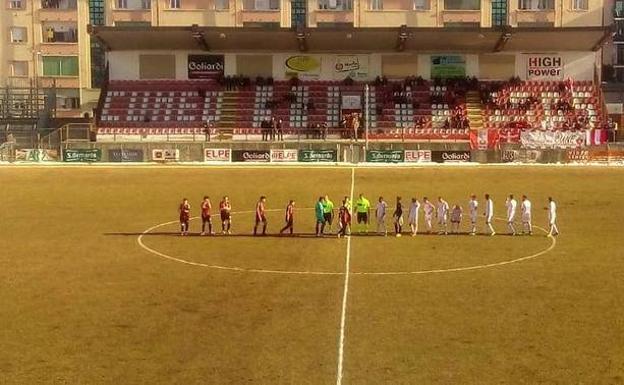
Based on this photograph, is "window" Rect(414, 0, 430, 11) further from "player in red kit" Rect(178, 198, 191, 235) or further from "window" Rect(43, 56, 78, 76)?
"player in red kit" Rect(178, 198, 191, 235)

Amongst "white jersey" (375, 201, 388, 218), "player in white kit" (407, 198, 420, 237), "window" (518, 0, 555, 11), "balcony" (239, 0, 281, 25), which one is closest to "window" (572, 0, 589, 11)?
"window" (518, 0, 555, 11)

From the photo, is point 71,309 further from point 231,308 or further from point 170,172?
point 170,172

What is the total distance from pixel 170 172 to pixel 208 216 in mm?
25209

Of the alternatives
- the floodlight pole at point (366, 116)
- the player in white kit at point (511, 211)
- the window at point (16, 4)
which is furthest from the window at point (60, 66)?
the player in white kit at point (511, 211)

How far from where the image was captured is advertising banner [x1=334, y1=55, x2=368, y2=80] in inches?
3041

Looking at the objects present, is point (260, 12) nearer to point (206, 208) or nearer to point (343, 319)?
point (206, 208)

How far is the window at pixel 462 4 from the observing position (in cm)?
8300

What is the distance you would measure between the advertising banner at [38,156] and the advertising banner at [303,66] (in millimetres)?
23801

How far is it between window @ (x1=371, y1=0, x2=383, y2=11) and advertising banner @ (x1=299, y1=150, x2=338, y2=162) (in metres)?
25.5

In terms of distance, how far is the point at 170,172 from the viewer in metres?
56.7

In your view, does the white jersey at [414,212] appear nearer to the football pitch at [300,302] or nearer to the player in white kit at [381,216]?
the player in white kit at [381,216]

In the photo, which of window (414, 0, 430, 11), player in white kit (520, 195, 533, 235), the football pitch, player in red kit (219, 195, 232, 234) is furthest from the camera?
window (414, 0, 430, 11)

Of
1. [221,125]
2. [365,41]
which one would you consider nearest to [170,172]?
[221,125]

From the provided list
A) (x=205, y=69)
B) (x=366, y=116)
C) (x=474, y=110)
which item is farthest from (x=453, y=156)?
(x=205, y=69)
